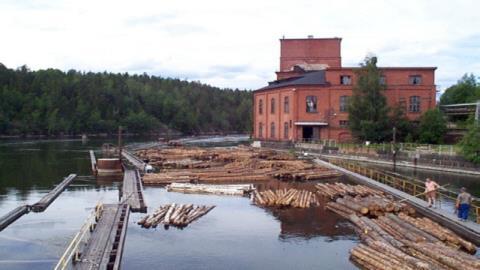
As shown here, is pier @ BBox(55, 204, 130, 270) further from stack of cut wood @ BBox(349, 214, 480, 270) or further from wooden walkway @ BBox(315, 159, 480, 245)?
wooden walkway @ BBox(315, 159, 480, 245)

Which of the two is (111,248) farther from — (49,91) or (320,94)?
(49,91)

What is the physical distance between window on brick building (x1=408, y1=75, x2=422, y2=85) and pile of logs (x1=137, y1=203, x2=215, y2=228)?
48.0 meters

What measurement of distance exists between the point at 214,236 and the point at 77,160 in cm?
4106

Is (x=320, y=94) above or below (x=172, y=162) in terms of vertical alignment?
above

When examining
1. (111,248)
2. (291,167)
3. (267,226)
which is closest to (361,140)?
(291,167)

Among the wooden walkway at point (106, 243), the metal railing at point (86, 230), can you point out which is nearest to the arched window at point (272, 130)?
the wooden walkway at point (106, 243)

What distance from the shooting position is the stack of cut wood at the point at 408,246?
16219mm

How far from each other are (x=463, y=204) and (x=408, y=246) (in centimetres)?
546

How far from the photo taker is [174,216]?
24500 millimetres

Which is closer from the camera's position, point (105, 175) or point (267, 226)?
point (267, 226)

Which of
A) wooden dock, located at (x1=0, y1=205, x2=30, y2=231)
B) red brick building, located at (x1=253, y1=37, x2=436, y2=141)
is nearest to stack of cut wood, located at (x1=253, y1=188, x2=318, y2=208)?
wooden dock, located at (x1=0, y1=205, x2=30, y2=231)

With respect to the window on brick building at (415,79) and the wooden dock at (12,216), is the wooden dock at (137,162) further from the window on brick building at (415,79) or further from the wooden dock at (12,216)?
the window on brick building at (415,79)

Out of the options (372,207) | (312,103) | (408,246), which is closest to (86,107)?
(312,103)

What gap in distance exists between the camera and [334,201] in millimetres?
30578
